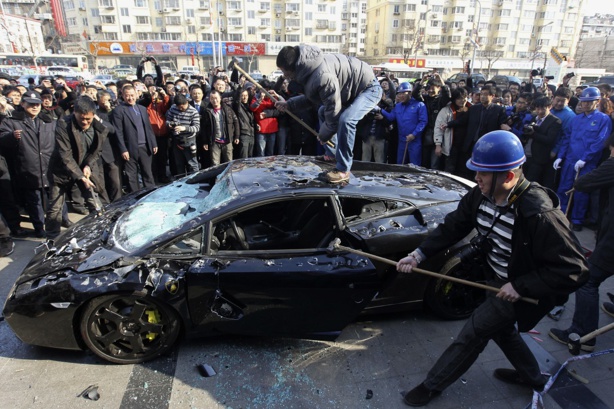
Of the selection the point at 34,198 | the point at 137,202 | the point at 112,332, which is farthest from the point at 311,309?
the point at 34,198

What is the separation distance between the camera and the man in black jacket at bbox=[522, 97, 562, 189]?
18.9 ft

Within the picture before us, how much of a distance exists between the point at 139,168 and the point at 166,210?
3665mm

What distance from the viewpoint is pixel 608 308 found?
363 cm

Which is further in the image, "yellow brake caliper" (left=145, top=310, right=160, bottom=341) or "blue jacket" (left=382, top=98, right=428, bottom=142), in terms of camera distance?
"blue jacket" (left=382, top=98, right=428, bottom=142)

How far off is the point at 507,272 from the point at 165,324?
249 centimetres

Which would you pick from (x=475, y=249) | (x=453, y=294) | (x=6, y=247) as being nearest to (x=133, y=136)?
(x=6, y=247)

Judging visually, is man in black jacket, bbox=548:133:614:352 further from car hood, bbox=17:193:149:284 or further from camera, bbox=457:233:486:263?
car hood, bbox=17:193:149:284

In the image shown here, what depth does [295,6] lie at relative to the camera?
62.8 meters

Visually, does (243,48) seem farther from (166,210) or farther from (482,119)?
(166,210)

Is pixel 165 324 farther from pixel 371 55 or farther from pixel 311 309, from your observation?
pixel 371 55

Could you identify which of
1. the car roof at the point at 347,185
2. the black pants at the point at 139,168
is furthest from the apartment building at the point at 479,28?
the car roof at the point at 347,185

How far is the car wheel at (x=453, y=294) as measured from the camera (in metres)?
3.20

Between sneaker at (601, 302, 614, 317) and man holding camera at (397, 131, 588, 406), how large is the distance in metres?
1.68

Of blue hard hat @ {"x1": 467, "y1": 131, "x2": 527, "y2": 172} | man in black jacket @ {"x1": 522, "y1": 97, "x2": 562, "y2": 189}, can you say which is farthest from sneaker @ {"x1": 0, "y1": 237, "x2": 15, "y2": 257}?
man in black jacket @ {"x1": 522, "y1": 97, "x2": 562, "y2": 189}
